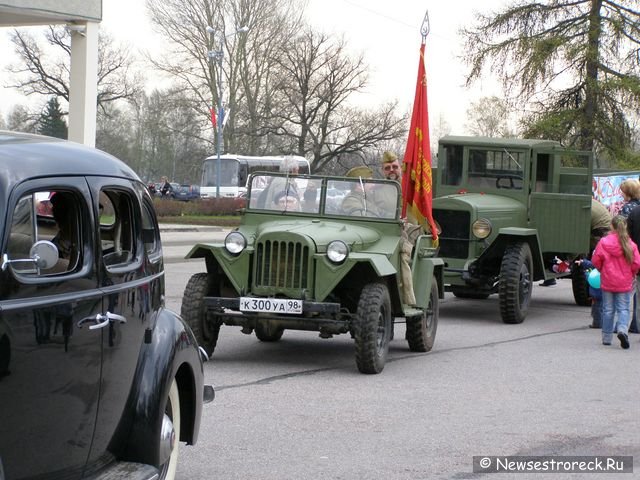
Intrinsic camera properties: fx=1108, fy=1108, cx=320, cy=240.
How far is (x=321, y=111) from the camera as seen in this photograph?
59.3 m

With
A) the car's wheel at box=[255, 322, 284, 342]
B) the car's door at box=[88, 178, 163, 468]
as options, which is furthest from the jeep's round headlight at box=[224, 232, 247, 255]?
the car's door at box=[88, 178, 163, 468]

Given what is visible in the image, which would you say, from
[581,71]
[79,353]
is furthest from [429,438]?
[581,71]

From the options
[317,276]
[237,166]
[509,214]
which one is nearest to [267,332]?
[317,276]

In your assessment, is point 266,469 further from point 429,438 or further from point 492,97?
point 492,97

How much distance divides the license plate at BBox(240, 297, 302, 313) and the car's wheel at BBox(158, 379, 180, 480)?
4.16 metres

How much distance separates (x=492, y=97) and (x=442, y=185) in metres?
14.6

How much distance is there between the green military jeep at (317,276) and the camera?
31.8ft

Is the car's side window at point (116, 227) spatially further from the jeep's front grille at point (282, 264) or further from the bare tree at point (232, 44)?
the bare tree at point (232, 44)

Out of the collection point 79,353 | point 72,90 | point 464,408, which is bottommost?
point 464,408

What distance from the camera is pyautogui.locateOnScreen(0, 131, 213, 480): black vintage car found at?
12.9ft

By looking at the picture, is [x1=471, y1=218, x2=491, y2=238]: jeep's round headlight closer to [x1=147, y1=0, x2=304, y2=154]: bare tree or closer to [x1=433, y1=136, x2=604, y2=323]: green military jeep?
[x1=433, y1=136, x2=604, y2=323]: green military jeep

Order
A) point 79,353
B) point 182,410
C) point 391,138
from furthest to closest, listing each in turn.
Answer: point 391,138 → point 182,410 → point 79,353

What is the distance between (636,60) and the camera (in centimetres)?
2939

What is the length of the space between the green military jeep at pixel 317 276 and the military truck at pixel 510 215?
12.7 ft
